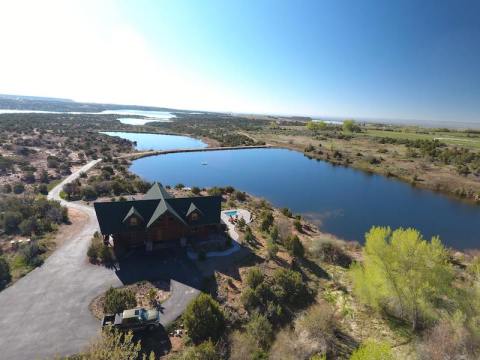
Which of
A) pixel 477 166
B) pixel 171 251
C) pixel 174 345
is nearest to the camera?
pixel 174 345

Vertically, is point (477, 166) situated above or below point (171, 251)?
above

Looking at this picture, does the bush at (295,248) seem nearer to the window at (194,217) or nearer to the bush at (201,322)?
the window at (194,217)

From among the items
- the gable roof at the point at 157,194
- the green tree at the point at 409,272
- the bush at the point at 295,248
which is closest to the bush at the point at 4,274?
the gable roof at the point at 157,194

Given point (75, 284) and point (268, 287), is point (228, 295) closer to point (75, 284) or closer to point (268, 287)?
point (268, 287)

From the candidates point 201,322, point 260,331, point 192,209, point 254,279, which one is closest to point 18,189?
point 192,209

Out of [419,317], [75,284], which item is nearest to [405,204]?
[419,317]

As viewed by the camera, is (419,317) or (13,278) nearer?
(419,317)
